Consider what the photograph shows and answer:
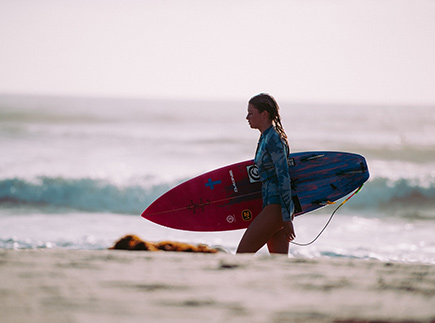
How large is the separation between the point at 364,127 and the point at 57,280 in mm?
31191

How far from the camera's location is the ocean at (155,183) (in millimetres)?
7922

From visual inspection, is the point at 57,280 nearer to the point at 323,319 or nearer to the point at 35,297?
the point at 35,297

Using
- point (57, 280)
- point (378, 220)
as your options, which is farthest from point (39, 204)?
point (57, 280)

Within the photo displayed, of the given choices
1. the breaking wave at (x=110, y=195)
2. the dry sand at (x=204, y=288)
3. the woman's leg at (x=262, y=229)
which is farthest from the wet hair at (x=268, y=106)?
the breaking wave at (x=110, y=195)

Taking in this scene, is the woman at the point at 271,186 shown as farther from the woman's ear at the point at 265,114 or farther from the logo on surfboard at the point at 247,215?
the logo on surfboard at the point at 247,215

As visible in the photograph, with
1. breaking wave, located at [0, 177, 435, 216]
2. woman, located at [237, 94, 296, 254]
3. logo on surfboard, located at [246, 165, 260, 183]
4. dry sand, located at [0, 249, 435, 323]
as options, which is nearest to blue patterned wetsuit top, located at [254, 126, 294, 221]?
woman, located at [237, 94, 296, 254]

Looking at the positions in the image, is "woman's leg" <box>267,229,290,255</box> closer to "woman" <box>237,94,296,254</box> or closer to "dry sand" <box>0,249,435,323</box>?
"woman" <box>237,94,296,254</box>

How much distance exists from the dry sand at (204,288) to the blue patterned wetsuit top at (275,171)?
1377 mm

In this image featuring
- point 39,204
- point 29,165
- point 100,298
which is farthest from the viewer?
point 29,165

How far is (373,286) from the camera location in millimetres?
1729

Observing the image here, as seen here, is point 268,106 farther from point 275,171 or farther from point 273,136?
point 275,171

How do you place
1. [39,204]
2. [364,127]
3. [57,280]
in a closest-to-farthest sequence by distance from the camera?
[57,280], [39,204], [364,127]

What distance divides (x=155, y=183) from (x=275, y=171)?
33.3ft

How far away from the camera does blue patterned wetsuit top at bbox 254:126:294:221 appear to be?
3.47m
